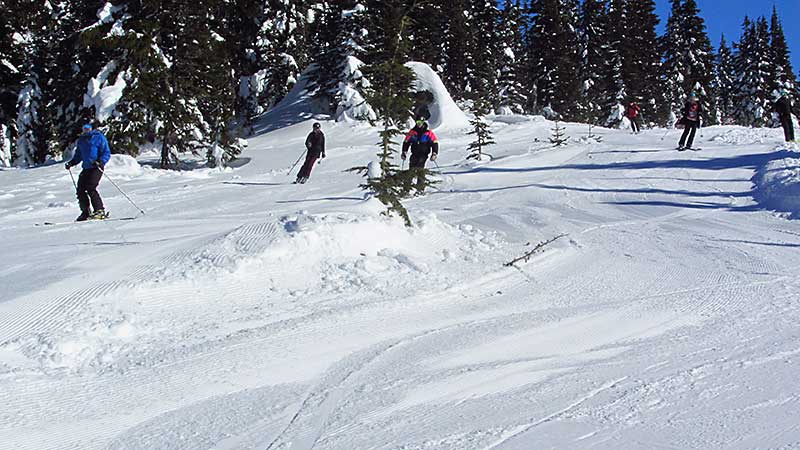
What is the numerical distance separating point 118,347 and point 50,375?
0.56m

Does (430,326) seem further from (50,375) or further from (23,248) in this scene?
(23,248)

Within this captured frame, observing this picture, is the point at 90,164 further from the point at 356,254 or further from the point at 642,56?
the point at 642,56

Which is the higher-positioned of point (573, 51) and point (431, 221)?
point (573, 51)

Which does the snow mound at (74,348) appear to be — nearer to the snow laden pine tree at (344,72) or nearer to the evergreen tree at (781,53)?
the snow laden pine tree at (344,72)

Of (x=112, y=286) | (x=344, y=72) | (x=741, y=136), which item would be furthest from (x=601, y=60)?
(x=112, y=286)

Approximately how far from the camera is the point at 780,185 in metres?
11.9

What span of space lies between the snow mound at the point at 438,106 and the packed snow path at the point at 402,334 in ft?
57.7

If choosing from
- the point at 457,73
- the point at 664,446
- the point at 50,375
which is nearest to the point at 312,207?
the point at 50,375

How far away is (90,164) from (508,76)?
3906 cm

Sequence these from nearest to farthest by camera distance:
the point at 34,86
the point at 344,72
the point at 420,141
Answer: the point at 420,141 < the point at 344,72 < the point at 34,86

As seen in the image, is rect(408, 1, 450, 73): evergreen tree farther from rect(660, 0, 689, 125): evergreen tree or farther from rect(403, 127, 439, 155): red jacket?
rect(403, 127, 439, 155): red jacket

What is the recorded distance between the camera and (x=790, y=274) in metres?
7.05

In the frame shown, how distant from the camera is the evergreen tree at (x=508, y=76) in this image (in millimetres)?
44344

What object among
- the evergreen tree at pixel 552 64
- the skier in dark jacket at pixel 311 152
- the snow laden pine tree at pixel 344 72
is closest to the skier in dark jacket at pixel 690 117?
the skier in dark jacket at pixel 311 152
